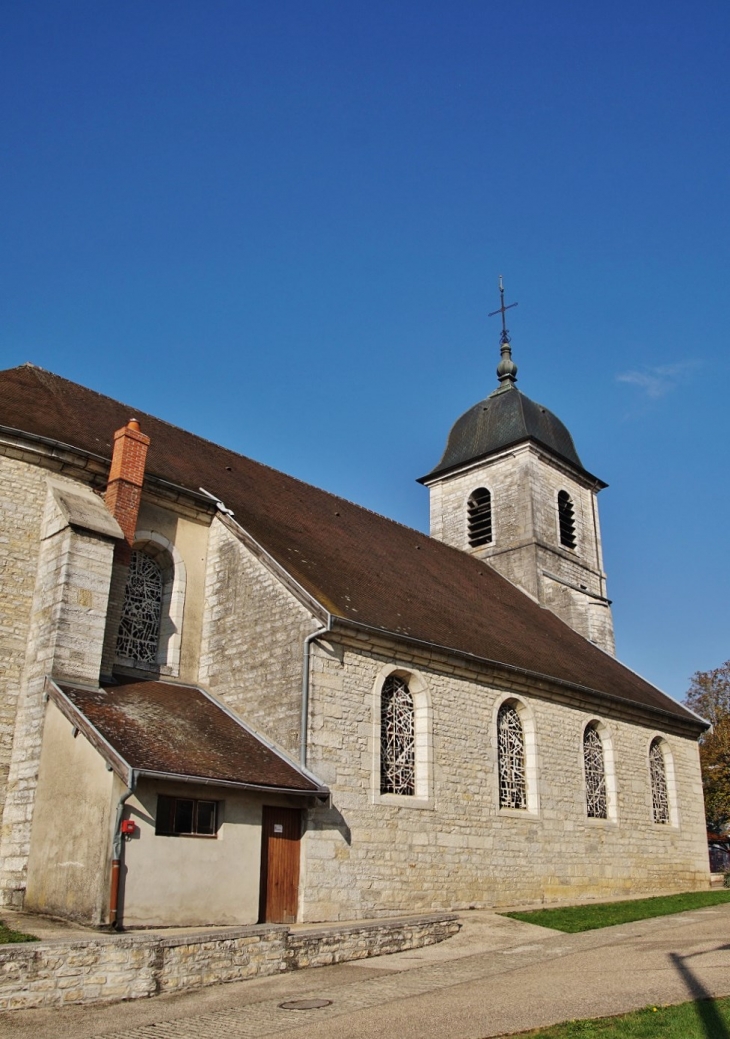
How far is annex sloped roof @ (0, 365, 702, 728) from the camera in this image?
1422 centimetres

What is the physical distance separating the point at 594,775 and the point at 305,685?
310 inches

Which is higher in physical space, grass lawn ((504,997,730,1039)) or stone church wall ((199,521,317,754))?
stone church wall ((199,521,317,754))

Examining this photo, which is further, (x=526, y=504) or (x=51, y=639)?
(x=526, y=504)

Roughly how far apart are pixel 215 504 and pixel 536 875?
26.9ft

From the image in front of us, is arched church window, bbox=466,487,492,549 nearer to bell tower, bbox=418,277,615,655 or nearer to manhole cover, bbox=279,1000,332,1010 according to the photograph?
bell tower, bbox=418,277,615,655

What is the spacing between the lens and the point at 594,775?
17.6 meters

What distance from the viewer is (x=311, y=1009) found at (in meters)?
7.74

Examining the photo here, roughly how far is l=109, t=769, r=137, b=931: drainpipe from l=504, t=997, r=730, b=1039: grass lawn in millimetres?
4861

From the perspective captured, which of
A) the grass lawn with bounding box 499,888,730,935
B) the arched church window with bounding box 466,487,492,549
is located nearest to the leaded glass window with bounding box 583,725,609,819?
the grass lawn with bounding box 499,888,730,935

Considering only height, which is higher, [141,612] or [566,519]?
[566,519]

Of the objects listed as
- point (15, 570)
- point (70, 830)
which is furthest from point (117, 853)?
point (15, 570)

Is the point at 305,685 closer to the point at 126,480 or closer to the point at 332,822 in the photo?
the point at 332,822

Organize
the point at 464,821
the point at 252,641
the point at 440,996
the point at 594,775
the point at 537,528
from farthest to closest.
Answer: the point at 537,528 < the point at 594,775 < the point at 464,821 < the point at 252,641 < the point at 440,996

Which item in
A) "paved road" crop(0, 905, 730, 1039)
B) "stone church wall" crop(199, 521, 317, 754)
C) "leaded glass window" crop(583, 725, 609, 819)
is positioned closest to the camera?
"paved road" crop(0, 905, 730, 1039)
